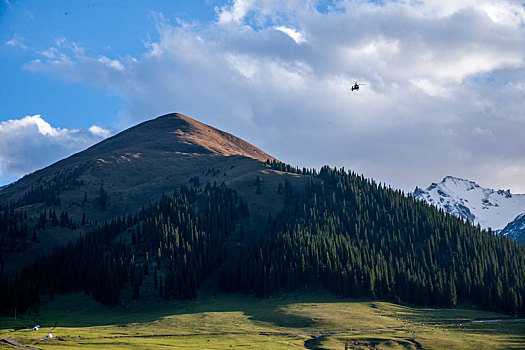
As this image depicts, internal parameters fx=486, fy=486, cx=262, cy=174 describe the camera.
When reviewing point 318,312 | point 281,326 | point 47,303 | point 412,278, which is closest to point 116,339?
point 281,326

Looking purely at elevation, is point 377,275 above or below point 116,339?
above

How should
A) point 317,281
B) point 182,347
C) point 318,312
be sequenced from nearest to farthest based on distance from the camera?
point 182,347
point 318,312
point 317,281

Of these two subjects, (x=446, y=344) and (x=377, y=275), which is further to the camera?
(x=377, y=275)

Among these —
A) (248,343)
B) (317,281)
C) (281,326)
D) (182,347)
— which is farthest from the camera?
(317,281)

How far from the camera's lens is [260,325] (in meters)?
140

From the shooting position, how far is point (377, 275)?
193750mm

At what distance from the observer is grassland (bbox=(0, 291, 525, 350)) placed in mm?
110062

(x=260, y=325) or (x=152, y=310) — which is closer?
(x=260, y=325)

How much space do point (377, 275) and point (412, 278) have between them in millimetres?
13408

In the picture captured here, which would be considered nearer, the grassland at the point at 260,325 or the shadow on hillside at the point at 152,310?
the grassland at the point at 260,325

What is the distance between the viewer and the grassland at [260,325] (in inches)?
4333

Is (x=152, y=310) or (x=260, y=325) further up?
(x=152, y=310)

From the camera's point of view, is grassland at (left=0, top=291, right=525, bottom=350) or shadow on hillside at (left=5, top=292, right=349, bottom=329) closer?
grassland at (left=0, top=291, right=525, bottom=350)

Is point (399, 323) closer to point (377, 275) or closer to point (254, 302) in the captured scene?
point (377, 275)
